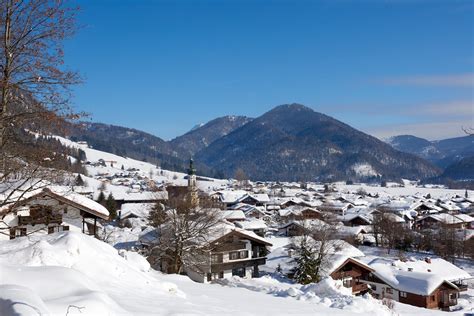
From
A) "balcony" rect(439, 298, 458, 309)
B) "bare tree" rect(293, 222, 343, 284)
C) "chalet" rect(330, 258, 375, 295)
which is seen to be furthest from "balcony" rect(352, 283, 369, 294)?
"balcony" rect(439, 298, 458, 309)

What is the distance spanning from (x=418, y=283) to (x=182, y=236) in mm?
19148

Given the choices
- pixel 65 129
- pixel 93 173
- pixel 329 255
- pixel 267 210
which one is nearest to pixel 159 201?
pixel 329 255

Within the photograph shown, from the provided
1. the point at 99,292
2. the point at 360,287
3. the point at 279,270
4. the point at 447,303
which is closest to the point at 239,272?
the point at 279,270

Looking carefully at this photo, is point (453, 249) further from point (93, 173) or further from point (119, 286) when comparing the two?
point (93, 173)

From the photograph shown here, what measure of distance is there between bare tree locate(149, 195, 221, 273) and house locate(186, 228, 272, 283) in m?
4.02

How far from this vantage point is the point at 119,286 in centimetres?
862

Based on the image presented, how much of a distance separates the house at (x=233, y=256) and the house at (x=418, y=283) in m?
9.40

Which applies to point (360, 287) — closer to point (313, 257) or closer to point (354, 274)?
point (354, 274)

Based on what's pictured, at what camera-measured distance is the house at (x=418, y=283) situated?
30344 mm

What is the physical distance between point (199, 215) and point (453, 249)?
39159mm

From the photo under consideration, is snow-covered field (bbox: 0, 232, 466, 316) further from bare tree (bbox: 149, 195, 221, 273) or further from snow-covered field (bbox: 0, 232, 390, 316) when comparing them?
bare tree (bbox: 149, 195, 221, 273)

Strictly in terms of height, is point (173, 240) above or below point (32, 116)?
below

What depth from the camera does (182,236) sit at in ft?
73.6

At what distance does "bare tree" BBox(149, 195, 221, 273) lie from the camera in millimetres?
22328
